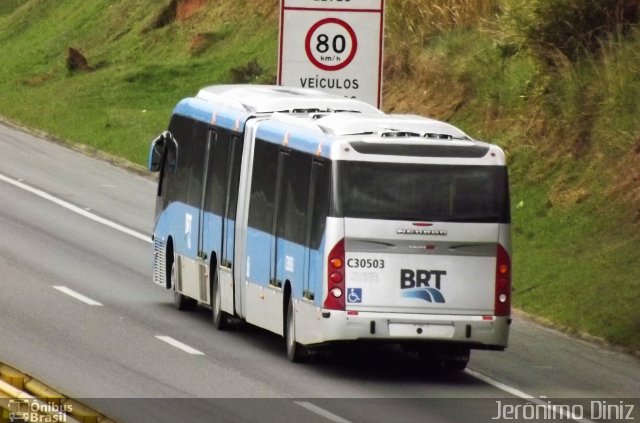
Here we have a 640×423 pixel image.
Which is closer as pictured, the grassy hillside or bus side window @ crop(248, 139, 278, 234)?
bus side window @ crop(248, 139, 278, 234)

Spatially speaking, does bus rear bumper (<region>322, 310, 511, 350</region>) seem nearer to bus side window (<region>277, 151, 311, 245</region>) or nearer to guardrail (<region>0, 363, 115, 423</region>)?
bus side window (<region>277, 151, 311, 245</region>)

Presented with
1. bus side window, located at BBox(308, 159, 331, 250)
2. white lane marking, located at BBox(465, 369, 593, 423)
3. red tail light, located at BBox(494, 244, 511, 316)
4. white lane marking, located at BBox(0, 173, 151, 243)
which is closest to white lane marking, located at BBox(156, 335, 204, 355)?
bus side window, located at BBox(308, 159, 331, 250)

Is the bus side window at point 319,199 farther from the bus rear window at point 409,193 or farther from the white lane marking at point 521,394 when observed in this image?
the white lane marking at point 521,394

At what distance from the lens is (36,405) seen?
1288cm

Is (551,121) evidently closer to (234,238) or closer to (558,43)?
(558,43)

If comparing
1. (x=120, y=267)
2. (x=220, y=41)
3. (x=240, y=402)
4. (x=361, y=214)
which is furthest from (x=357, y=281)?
(x=220, y=41)

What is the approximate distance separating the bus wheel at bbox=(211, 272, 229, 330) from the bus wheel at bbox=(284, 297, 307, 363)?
2197 mm

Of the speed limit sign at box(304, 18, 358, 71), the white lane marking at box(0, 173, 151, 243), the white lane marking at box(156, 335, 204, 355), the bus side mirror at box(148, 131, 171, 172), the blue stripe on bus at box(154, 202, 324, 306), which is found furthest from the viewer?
the white lane marking at box(0, 173, 151, 243)

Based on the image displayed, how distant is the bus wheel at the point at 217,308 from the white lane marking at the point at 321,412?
4872 millimetres

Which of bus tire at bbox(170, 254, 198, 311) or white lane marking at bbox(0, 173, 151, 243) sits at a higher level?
bus tire at bbox(170, 254, 198, 311)

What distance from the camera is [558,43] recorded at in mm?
31781

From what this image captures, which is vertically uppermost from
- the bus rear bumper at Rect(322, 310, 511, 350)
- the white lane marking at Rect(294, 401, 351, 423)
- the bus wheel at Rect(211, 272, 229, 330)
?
the bus rear bumper at Rect(322, 310, 511, 350)

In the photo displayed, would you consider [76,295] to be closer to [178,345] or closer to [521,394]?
[178,345]

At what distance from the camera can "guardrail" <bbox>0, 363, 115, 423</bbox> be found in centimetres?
1264
